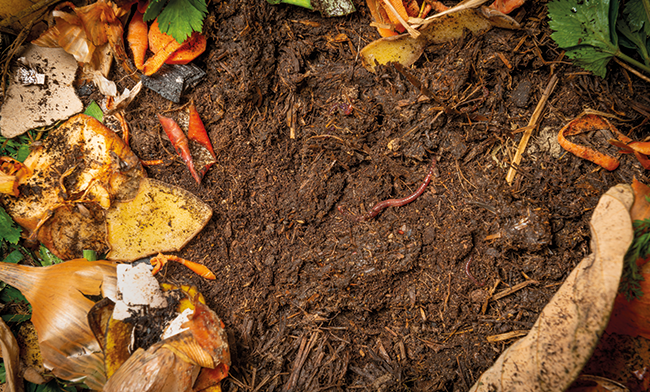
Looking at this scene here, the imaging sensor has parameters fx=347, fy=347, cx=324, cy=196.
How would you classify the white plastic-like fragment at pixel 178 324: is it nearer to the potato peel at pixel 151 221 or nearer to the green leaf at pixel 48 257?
the potato peel at pixel 151 221

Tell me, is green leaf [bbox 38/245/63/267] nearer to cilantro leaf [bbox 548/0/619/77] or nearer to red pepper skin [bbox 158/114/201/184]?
red pepper skin [bbox 158/114/201/184]

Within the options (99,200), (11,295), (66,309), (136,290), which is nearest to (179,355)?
(136,290)

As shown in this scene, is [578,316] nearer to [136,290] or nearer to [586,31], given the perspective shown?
[586,31]

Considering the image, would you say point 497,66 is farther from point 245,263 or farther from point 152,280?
point 152,280

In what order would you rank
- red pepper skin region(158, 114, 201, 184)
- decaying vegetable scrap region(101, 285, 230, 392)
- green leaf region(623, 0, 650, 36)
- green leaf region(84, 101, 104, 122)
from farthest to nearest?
green leaf region(84, 101, 104, 122) < red pepper skin region(158, 114, 201, 184) < decaying vegetable scrap region(101, 285, 230, 392) < green leaf region(623, 0, 650, 36)

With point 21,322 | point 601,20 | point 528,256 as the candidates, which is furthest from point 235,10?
point 21,322

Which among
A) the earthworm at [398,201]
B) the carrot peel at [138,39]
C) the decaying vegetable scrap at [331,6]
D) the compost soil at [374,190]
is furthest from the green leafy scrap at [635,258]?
the carrot peel at [138,39]

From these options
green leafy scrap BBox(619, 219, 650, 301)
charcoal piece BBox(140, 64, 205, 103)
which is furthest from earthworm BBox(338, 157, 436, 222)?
charcoal piece BBox(140, 64, 205, 103)
